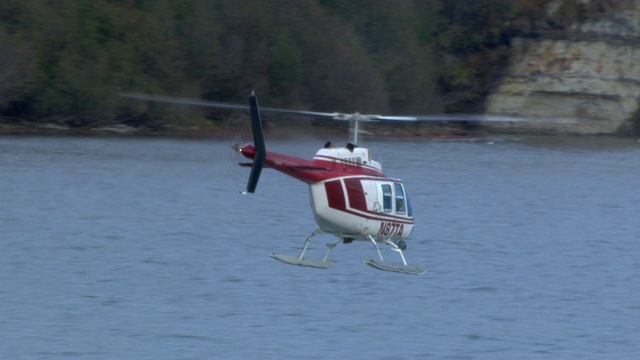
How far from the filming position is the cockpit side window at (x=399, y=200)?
16.5 meters

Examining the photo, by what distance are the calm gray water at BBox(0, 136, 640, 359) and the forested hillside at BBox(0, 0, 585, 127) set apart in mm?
6378

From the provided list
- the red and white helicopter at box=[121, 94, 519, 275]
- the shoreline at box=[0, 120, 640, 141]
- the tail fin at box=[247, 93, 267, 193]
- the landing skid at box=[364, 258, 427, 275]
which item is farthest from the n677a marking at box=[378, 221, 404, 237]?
the shoreline at box=[0, 120, 640, 141]

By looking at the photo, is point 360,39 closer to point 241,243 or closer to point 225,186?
point 225,186

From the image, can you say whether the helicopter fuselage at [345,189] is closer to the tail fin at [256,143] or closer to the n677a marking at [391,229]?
the n677a marking at [391,229]

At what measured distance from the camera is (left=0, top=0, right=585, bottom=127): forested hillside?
40.7m

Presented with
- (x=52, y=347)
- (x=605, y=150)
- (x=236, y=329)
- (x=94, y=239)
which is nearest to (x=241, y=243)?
(x=94, y=239)

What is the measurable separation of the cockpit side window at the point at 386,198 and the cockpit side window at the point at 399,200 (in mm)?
205

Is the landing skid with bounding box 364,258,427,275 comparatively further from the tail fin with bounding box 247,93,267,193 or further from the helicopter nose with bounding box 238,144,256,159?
the helicopter nose with bounding box 238,144,256,159

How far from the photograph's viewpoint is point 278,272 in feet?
64.3

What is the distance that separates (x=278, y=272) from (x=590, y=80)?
35549mm

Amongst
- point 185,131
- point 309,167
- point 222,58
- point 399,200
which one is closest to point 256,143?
point 309,167

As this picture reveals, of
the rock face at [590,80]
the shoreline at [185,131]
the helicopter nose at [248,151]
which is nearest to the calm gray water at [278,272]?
the helicopter nose at [248,151]

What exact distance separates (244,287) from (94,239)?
492cm

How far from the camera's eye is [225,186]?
32.2 m
